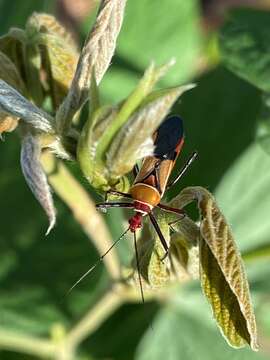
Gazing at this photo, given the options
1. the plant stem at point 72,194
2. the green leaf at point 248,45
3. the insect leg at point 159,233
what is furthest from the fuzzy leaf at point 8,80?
the green leaf at point 248,45

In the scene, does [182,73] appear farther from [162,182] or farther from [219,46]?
[162,182]

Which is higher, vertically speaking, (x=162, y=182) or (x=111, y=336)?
(x=162, y=182)

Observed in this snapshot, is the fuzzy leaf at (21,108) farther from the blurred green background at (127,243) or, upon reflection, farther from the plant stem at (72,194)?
the blurred green background at (127,243)

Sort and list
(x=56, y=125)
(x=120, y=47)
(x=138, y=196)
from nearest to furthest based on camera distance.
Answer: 1. (x=56, y=125)
2. (x=138, y=196)
3. (x=120, y=47)

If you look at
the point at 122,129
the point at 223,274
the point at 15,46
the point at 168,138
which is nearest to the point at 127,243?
the point at 168,138

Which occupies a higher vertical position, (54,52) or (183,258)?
(54,52)

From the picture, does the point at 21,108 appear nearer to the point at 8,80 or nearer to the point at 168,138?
the point at 8,80

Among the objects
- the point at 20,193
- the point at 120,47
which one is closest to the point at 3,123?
the point at 20,193
